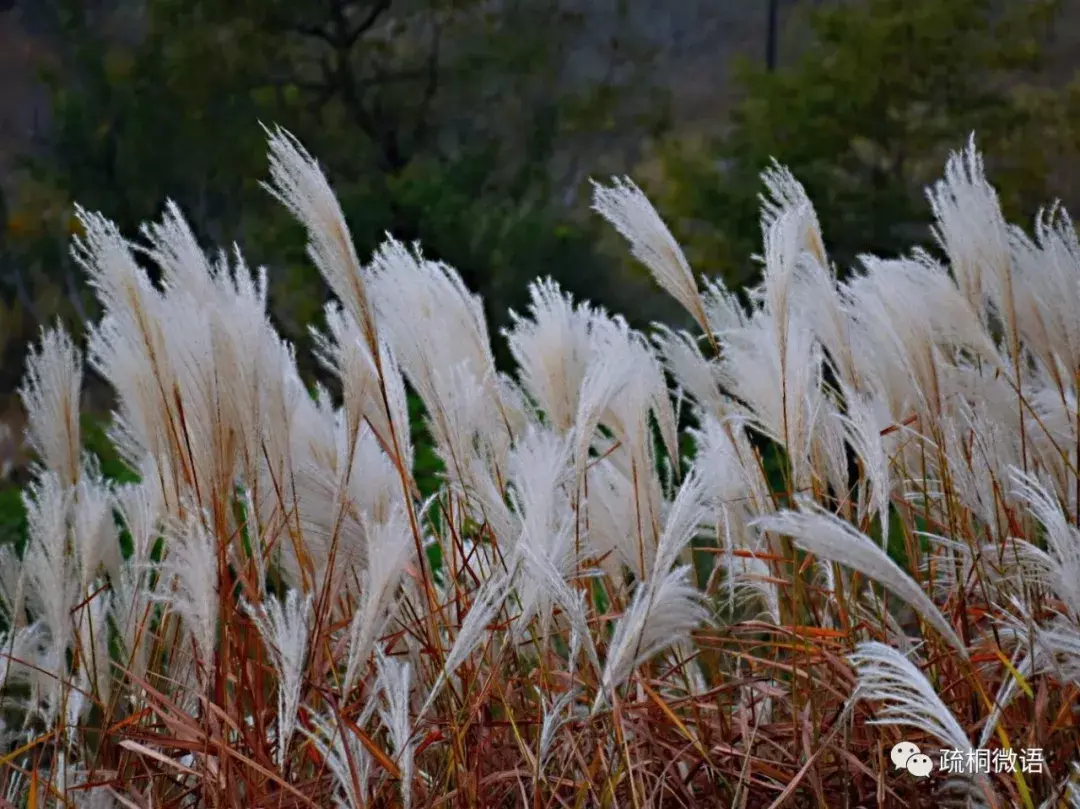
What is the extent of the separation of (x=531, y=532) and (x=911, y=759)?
1.32 feet

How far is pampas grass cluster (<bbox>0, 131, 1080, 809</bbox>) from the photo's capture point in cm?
92

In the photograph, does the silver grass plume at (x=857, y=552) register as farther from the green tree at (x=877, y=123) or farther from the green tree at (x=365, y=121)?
the green tree at (x=365, y=121)

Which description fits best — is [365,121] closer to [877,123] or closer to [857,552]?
[877,123]

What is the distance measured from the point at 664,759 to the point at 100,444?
3.99 meters

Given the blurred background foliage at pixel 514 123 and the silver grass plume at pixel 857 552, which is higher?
the blurred background foliage at pixel 514 123

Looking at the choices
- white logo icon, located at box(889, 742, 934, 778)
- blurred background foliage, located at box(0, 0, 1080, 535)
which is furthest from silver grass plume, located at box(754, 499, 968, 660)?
blurred background foliage, located at box(0, 0, 1080, 535)

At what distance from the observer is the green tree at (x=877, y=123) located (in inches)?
205

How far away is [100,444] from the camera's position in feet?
15.2

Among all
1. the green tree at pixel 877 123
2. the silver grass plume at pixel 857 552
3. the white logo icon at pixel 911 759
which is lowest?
the white logo icon at pixel 911 759

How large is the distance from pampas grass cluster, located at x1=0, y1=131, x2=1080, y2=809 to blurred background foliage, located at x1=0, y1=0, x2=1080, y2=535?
159 inches

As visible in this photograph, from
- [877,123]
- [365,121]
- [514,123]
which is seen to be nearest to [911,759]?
[877,123]

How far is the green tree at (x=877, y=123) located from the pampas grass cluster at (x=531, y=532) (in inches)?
160

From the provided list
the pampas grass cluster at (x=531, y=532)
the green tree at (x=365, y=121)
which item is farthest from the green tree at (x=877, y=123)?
the pampas grass cluster at (x=531, y=532)

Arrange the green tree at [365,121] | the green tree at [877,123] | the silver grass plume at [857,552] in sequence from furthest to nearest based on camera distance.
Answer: the green tree at [365,121] < the green tree at [877,123] < the silver grass plume at [857,552]
